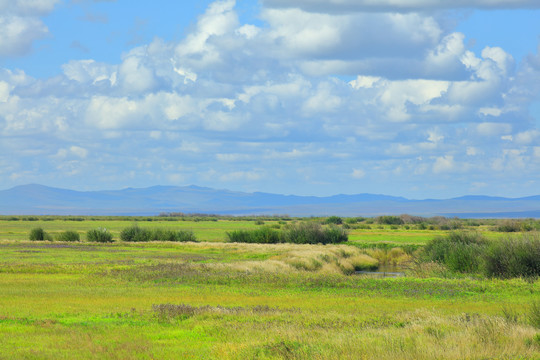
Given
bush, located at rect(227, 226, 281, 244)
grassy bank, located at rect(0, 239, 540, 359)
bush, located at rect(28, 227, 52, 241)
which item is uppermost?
bush, located at rect(28, 227, 52, 241)

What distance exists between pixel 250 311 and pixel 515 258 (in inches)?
892

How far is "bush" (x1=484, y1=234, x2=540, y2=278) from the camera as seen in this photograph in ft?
133

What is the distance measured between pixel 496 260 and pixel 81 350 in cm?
3069

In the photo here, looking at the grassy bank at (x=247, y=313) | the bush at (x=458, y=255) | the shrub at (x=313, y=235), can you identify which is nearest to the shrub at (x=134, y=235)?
the shrub at (x=313, y=235)

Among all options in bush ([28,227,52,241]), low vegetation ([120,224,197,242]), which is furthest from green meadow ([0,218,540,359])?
low vegetation ([120,224,197,242])

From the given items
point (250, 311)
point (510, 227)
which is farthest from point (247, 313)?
point (510, 227)

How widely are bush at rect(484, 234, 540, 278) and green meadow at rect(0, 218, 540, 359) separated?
5.01ft

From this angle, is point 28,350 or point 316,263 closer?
point 28,350

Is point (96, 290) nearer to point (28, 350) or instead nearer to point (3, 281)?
point (3, 281)

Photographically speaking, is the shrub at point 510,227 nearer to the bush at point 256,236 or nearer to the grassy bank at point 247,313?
the bush at point 256,236

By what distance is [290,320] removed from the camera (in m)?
22.1

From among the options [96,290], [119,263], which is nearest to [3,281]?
[96,290]

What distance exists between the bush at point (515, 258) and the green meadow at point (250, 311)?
153cm

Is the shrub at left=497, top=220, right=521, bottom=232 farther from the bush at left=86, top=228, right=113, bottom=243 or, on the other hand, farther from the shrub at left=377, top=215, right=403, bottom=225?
the bush at left=86, top=228, right=113, bottom=243
